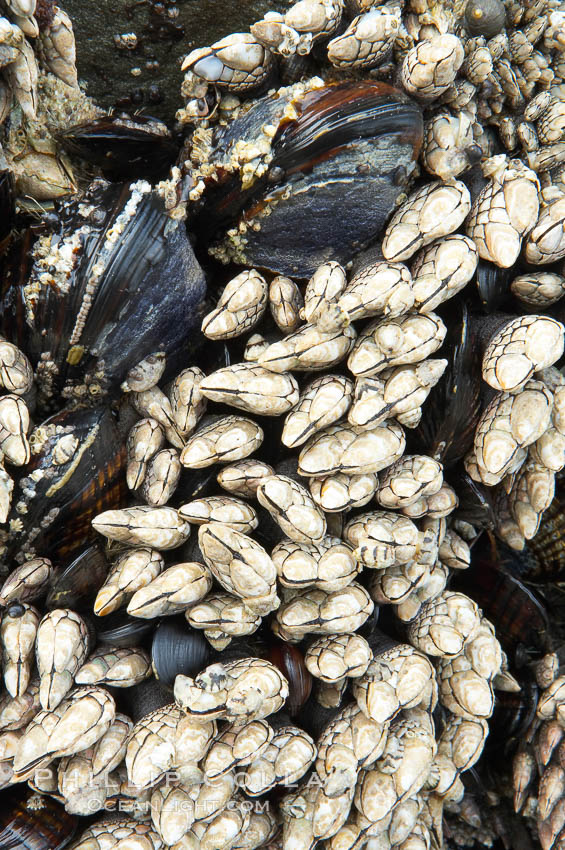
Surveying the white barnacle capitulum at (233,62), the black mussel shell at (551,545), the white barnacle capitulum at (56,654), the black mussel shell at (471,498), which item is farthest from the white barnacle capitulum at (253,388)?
the black mussel shell at (551,545)

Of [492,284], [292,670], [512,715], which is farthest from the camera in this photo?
[512,715]

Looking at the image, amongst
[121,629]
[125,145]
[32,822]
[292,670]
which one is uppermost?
[125,145]

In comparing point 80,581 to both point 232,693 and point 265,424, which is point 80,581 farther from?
point 265,424

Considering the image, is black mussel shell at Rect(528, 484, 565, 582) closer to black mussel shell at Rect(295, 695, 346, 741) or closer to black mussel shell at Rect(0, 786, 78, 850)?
black mussel shell at Rect(295, 695, 346, 741)

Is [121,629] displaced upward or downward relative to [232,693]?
upward

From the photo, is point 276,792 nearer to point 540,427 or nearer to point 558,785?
point 558,785

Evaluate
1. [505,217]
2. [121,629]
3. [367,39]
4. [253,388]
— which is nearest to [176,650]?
[121,629]
